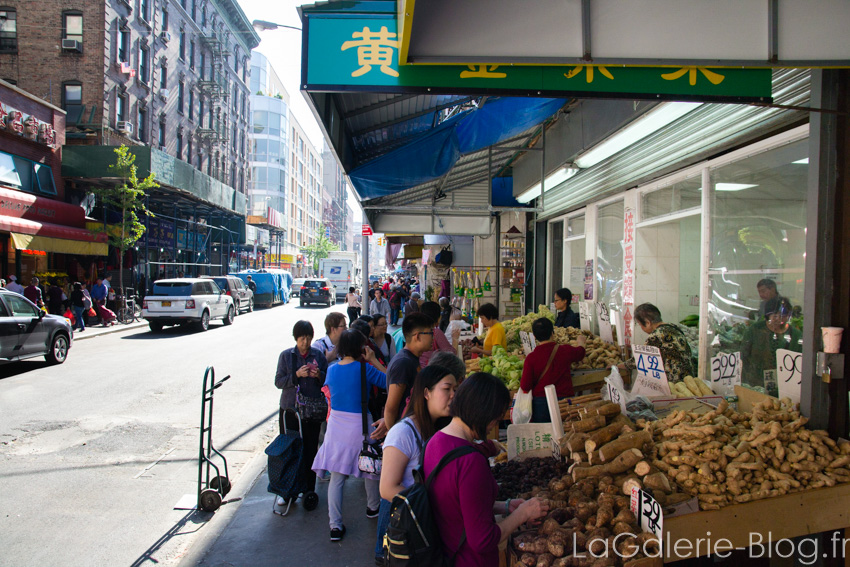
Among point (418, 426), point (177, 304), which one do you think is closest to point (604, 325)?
point (418, 426)

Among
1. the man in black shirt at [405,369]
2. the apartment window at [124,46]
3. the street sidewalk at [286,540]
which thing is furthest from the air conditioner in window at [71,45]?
the man in black shirt at [405,369]

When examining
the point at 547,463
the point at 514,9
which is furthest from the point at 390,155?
the point at 547,463

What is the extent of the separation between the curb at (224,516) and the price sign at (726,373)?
14.9ft

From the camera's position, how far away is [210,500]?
196 inches

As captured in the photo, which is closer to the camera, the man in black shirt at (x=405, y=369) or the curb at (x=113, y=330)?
the man in black shirt at (x=405, y=369)

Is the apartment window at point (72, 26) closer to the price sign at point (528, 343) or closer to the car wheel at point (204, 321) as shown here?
the car wheel at point (204, 321)

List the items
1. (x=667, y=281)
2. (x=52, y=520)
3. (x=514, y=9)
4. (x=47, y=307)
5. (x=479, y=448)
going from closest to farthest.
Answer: (x=479, y=448) < (x=514, y=9) < (x=52, y=520) < (x=667, y=281) < (x=47, y=307)

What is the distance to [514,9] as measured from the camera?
9.84 feet

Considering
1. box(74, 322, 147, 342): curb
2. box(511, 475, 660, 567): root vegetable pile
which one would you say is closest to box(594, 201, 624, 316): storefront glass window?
box(511, 475, 660, 567): root vegetable pile

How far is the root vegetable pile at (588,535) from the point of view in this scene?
8.75ft

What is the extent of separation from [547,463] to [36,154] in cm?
2529

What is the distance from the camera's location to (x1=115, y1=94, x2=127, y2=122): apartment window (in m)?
26.5

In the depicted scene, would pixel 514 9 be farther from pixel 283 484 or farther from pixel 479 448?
pixel 283 484

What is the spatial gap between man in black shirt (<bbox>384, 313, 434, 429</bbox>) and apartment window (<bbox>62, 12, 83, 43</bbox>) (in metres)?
29.4
